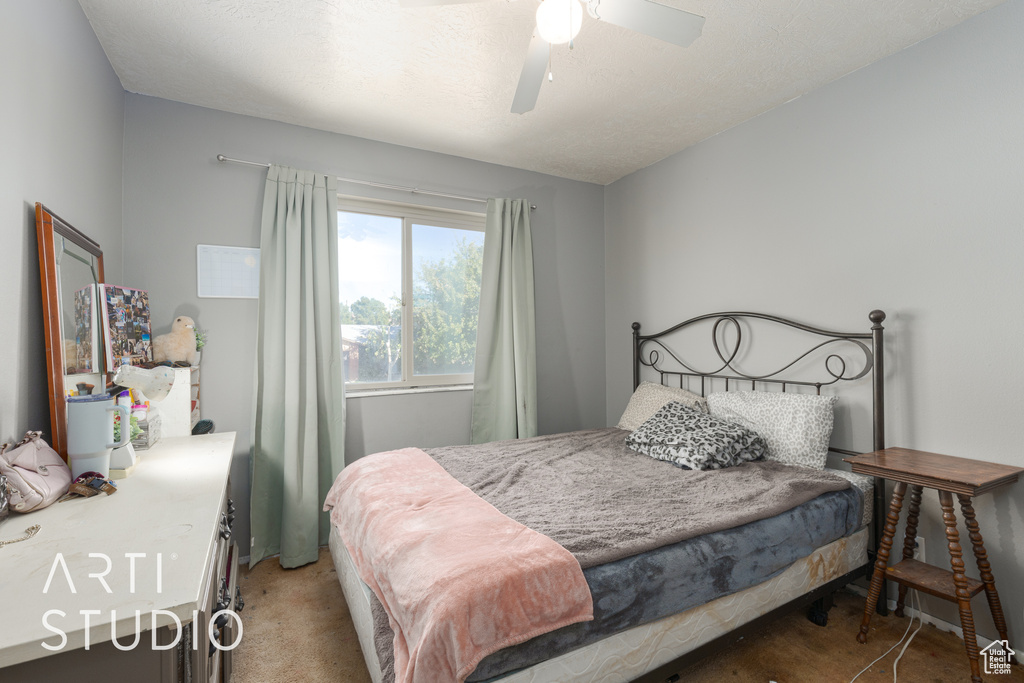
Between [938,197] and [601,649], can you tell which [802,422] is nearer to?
[938,197]

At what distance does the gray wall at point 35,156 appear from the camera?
1.32m

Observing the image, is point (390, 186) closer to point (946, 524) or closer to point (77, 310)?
point (77, 310)

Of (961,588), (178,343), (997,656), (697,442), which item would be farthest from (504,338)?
(997,656)

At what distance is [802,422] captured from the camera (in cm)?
231

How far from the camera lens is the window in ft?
10.2

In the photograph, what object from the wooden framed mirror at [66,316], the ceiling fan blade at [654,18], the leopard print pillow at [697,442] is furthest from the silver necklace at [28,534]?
the leopard print pillow at [697,442]

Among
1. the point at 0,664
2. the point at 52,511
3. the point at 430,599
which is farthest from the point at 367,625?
the point at 0,664

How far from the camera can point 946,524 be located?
174 centimetres

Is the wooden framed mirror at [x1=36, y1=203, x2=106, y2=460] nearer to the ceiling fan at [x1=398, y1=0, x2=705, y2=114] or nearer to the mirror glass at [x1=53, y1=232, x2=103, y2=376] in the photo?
the mirror glass at [x1=53, y1=232, x2=103, y2=376]

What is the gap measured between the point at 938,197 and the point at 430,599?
2.60 m

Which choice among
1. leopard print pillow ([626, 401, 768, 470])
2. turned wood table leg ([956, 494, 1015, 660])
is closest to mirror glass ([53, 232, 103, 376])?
leopard print pillow ([626, 401, 768, 470])

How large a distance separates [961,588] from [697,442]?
3.45 feet

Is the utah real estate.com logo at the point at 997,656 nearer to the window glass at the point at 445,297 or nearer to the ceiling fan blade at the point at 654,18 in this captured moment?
the ceiling fan blade at the point at 654,18

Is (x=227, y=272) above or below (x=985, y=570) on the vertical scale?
above
